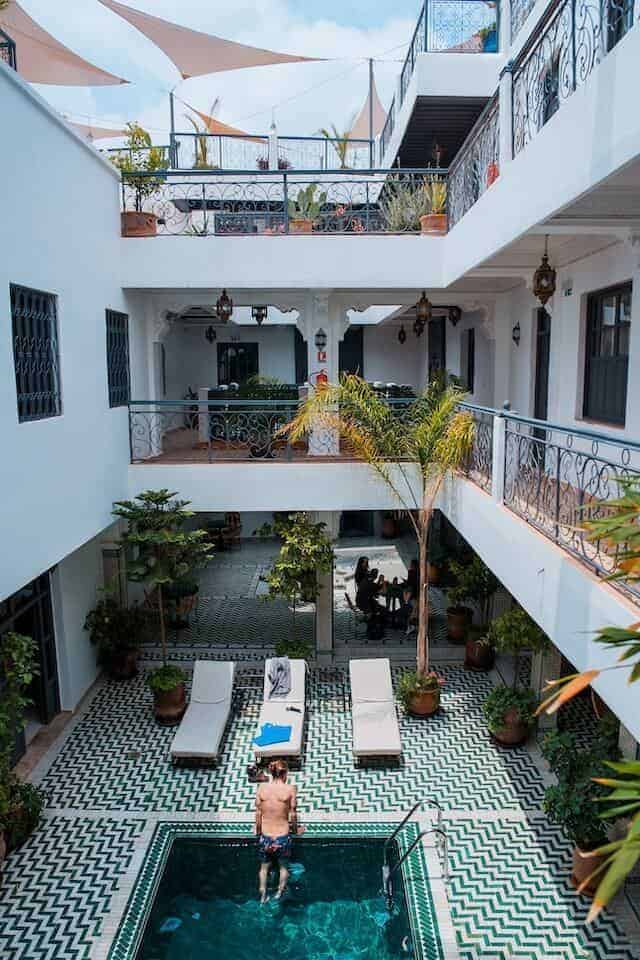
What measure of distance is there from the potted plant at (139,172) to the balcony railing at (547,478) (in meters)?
5.43

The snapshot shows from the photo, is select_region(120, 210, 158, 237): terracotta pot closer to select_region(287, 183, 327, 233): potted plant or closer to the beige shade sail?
select_region(287, 183, 327, 233): potted plant

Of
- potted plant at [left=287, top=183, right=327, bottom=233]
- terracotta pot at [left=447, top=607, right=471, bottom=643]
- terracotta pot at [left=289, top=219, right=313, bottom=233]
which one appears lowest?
terracotta pot at [left=447, top=607, right=471, bottom=643]

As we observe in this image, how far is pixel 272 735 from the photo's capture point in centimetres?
947

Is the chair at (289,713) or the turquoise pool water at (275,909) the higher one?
the chair at (289,713)

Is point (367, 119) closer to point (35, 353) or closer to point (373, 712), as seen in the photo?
point (35, 353)

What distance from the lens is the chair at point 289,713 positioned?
9.26 metres

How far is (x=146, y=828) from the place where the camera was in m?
8.11

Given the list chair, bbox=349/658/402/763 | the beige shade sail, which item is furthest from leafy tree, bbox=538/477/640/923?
the beige shade sail

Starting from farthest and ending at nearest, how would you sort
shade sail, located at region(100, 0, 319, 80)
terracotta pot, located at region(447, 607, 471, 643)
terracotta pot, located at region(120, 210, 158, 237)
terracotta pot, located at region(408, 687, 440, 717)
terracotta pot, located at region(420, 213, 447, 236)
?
shade sail, located at region(100, 0, 319, 80), terracotta pot, located at region(447, 607, 471, 643), terracotta pot, located at region(420, 213, 447, 236), terracotta pot, located at region(120, 210, 158, 237), terracotta pot, located at region(408, 687, 440, 717)

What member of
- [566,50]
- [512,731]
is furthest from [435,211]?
[512,731]

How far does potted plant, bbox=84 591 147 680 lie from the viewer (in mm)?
11320

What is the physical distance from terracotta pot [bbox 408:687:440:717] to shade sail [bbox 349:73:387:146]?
15844mm

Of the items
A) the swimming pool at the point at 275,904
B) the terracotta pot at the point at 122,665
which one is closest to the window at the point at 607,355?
the swimming pool at the point at 275,904

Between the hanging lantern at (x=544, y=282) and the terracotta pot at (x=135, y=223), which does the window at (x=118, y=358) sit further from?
the hanging lantern at (x=544, y=282)
